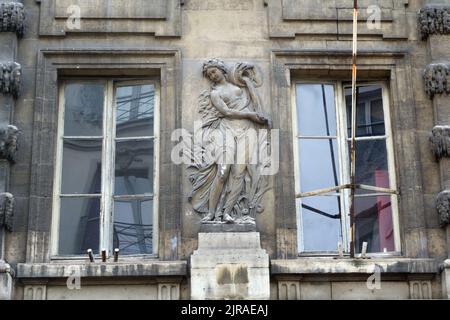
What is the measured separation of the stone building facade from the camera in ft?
37.1

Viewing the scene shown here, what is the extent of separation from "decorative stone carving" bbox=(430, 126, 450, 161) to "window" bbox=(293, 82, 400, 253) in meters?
0.59

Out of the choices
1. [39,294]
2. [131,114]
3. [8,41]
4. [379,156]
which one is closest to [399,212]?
[379,156]

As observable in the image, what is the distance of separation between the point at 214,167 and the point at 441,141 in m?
2.57

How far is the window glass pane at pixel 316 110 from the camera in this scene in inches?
486

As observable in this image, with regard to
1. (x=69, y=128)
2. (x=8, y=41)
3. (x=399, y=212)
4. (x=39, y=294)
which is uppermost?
(x=8, y=41)

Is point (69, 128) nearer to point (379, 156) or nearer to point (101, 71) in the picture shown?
point (101, 71)

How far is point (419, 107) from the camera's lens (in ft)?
39.9

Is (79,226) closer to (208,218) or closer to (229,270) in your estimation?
(208,218)

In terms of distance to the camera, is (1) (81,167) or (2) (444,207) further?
(1) (81,167)

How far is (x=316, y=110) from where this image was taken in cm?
1243

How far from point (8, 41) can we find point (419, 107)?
4.84 metres

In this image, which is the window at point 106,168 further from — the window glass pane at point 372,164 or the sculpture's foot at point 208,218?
the window glass pane at point 372,164

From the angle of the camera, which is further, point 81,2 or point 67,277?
point 81,2

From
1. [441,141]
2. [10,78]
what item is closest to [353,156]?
[441,141]
